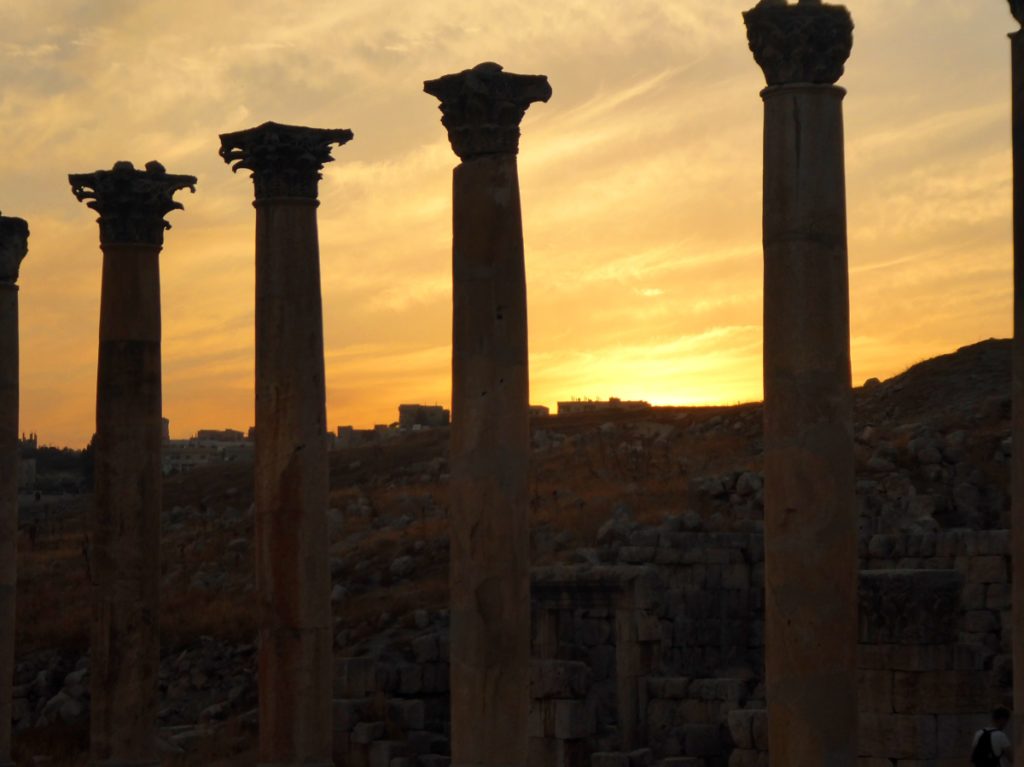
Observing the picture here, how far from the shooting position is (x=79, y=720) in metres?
41.3

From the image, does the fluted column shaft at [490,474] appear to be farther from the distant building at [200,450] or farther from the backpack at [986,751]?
the distant building at [200,450]

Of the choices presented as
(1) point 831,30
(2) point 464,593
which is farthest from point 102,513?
(1) point 831,30

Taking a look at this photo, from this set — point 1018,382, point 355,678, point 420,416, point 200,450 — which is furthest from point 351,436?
point 1018,382

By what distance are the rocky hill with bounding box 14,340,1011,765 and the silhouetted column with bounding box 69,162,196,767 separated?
25.9ft

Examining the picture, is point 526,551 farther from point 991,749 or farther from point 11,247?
point 11,247

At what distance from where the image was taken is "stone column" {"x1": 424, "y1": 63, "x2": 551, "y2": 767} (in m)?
20.6

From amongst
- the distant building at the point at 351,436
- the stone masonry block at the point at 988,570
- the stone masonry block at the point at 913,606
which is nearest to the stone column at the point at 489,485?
the stone masonry block at the point at 913,606

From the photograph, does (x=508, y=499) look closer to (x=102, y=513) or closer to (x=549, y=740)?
(x=102, y=513)

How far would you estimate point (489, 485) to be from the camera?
20.8 metres

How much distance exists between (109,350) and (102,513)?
2.13 metres

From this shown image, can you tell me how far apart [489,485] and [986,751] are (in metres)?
7.06

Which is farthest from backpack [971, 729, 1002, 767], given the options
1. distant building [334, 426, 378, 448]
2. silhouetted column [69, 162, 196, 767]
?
distant building [334, 426, 378, 448]

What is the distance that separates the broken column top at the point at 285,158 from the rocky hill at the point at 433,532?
38.8ft

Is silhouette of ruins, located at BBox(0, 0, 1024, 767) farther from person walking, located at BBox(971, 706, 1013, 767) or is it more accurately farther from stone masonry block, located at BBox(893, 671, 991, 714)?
person walking, located at BBox(971, 706, 1013, 767)
